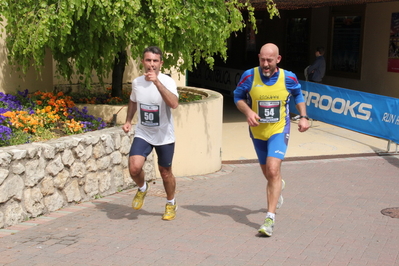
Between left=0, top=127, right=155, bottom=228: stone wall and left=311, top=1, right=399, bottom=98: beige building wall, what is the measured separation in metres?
10.4

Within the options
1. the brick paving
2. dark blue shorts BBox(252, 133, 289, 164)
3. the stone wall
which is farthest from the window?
dark blue shorts BBox(252, 133, 289, 164)

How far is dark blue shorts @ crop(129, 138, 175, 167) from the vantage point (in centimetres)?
589

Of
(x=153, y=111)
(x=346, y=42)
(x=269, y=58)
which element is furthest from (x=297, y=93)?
(x=346, y=42)

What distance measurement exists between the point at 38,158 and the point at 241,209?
2394 millimetres

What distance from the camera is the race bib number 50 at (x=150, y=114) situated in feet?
19.1

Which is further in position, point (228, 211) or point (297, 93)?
point (228, 211)

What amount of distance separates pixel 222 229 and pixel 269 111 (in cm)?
131

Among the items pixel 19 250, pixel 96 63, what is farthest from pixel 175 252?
pixel 96 63

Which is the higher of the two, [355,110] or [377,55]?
[377,55]

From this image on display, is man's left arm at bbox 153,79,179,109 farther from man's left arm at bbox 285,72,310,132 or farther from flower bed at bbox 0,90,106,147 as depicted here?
flower bed at bbox 0,90,106,147

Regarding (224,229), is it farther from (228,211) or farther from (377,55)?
(377,55)

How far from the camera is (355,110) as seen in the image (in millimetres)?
11820

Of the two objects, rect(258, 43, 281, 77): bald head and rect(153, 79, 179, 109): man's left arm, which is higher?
rect(258, 43, 281, 77): bald head

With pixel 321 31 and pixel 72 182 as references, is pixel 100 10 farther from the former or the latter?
pixel 321 31
